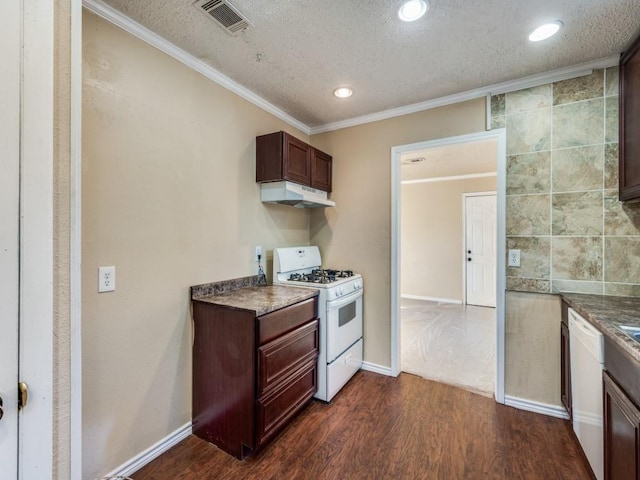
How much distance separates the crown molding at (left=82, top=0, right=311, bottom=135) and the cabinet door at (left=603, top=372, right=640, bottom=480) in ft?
9.32

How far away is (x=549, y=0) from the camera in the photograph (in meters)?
1.51

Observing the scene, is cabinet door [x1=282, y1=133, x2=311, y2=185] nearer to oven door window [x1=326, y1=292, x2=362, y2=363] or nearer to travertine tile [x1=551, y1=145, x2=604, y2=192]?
oven door window [x1=326, y1=292, x2=362, y2=363]

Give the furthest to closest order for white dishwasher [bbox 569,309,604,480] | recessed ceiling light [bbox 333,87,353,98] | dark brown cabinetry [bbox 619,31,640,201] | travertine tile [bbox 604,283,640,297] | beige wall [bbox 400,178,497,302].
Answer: beige wall [bbox 400,178,497,302] → recessed ceiling light [bbox 333,87,353,98] → travertine tile [bbox 604,283,640,297] → dark brown cabinetry [bbox 619,31,640,201] → white dishwasher [bbox 569,309,604,480]

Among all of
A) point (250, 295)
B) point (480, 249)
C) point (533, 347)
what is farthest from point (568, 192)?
point (480, 249)

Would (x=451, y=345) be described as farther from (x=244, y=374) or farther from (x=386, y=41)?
(x=386, y=41)

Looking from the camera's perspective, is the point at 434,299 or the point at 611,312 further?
the point at 434,299

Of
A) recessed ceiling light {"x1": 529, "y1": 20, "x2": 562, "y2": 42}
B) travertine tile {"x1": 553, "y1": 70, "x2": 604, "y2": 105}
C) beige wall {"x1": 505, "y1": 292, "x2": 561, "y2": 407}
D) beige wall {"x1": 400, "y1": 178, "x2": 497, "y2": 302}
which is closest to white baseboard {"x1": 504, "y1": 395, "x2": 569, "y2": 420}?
beige wall {"x1": 505, "y1": 292, "x2": 561, "y2": 407}

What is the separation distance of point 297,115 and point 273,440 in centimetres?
273

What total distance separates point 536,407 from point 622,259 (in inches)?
48.6

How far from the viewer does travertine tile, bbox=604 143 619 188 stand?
6.61 ft

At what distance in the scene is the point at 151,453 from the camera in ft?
5.73

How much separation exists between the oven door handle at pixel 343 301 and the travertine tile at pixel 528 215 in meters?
1.35

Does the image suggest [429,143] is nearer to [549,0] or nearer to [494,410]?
[549,0]

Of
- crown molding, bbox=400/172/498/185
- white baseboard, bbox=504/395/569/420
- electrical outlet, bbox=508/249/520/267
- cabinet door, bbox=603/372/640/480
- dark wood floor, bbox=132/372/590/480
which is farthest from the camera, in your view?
crown molding, bbox=400/172/498/185
